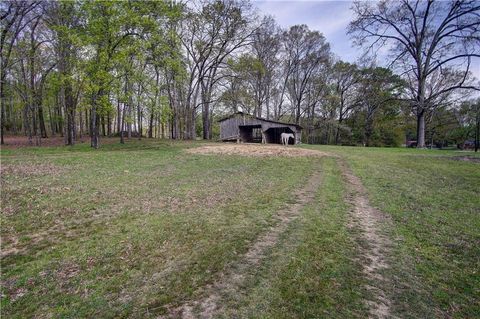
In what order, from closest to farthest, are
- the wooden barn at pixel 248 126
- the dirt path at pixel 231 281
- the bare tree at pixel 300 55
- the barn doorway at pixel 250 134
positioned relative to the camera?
1. the dirt path at pixel 231 281
2. the wooden barn at pixel 248 126
3. the barn doorway at pixel 250 134
4. the bare tree at pixel 300 55

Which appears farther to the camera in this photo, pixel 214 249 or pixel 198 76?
pixel 198 76

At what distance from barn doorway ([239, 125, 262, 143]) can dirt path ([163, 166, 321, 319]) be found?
1054 inches

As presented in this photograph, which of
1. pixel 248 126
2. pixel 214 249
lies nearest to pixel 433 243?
pixel 214 249

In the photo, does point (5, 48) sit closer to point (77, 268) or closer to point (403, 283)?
point (77, 268)

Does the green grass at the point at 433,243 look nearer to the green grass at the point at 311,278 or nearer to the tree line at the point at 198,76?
the green grass at the point at 311,278

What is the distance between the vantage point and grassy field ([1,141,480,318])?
2.99 metres

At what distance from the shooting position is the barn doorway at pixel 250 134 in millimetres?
32331

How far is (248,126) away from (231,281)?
2865cm

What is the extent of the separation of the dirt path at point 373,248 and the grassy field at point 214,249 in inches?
3.8

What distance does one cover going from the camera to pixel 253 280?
134 inches

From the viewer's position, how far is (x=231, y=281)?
134 inches

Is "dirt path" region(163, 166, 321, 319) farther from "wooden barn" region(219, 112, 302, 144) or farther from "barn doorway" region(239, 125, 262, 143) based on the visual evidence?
"barn doorway" region(239, 125, 262, 143)

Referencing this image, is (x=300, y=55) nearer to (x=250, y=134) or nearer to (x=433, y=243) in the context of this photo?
(x=250, y=134)

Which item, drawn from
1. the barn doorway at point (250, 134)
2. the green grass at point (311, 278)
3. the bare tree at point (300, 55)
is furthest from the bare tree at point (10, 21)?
the bare tree at point (300, 55)
